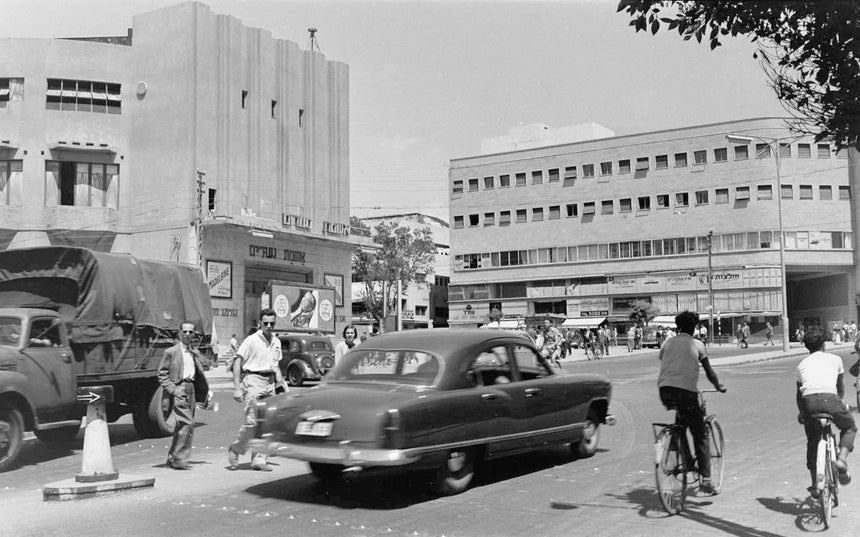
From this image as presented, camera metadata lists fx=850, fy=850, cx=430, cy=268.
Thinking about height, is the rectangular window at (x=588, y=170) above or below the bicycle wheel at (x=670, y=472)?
above

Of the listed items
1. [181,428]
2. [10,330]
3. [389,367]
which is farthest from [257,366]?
[10,330]

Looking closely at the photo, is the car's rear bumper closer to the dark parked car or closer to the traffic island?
the traffic island

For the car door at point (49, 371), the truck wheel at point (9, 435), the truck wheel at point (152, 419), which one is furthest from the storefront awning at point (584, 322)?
the truck wheel at point (9, 435)

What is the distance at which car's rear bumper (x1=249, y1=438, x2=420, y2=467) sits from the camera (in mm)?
7273

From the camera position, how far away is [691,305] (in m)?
72.9

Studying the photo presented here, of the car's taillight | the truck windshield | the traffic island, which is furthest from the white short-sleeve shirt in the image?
the truck windshield

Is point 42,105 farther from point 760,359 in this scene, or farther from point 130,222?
point 760,359

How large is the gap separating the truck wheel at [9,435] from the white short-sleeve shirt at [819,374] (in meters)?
8.44

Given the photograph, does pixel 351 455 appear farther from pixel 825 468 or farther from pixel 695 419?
pixel 825 468

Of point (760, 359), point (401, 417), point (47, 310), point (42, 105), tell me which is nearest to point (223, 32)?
point (42, 105)

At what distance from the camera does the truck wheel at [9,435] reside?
9750mm

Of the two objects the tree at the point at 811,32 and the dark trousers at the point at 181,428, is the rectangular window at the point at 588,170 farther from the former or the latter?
the tree at the point at 811,32

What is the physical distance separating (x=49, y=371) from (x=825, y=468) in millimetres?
8756

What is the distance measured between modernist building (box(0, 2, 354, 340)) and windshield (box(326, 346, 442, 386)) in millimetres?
33093
